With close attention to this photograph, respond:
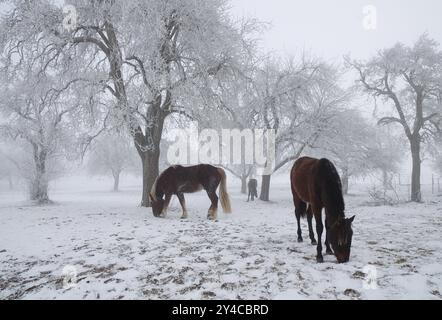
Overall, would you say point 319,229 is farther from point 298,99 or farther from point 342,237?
point 298,99

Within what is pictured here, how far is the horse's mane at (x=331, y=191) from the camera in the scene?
4473mm

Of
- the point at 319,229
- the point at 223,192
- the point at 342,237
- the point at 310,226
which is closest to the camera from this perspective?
the point at 342,237

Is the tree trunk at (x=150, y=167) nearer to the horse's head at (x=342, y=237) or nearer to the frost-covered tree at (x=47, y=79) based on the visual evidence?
the frost-covered tree at (x=47, y=79)

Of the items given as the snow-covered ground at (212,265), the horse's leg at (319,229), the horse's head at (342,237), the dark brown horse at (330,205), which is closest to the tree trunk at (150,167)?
the snow-covered ground at (212,265)

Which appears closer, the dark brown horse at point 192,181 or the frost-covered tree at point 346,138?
the dark brown horse at point 192,181

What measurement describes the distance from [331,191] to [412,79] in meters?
16.3

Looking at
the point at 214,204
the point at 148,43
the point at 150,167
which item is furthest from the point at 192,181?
the point at 148,43

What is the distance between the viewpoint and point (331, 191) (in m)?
4.57

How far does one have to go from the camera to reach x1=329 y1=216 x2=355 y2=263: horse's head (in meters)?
4.29

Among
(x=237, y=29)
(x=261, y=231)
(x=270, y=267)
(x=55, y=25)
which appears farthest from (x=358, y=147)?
(x=55, y=25)

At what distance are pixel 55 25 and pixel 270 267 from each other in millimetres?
11136

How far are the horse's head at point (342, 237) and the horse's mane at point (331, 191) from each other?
182 mm
